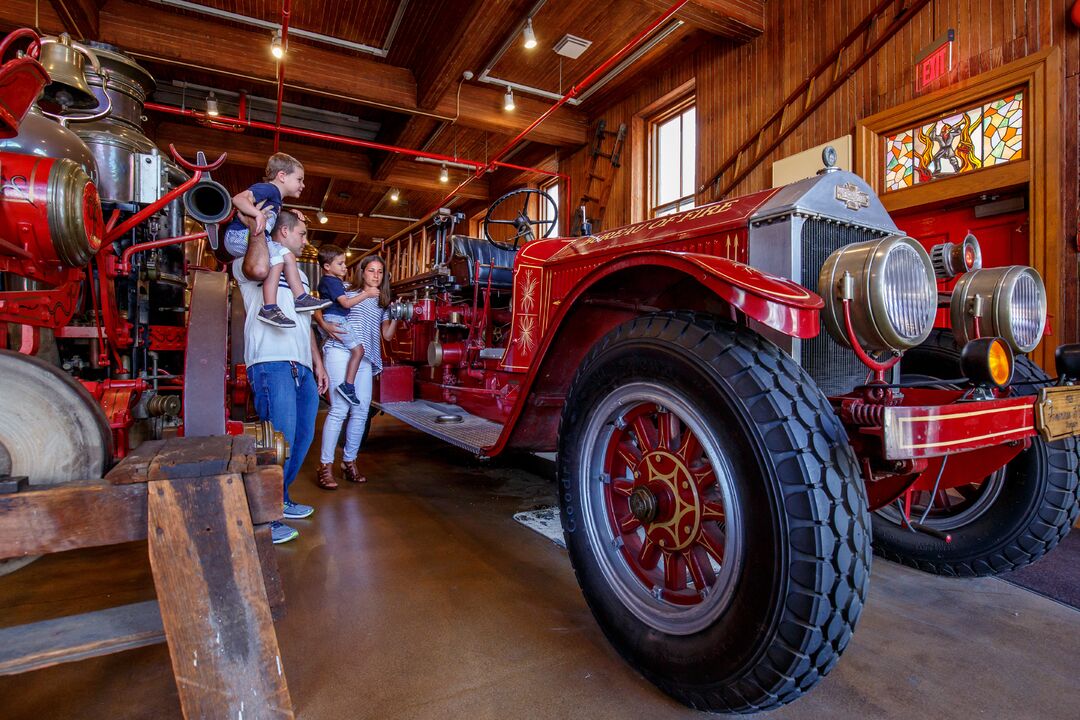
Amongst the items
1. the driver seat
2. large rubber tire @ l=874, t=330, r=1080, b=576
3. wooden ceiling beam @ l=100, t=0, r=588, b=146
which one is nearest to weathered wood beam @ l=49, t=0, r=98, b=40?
wooden ceiling beam @ l=100, t=0, r=588, b=146

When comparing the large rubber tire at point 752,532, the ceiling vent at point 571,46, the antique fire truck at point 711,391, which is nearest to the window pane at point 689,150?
the ceiling vent at point 571,46

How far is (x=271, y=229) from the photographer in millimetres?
2363

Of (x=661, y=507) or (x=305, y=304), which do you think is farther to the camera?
(x=305, y=304)

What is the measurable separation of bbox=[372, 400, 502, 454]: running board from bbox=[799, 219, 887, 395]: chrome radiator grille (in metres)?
1.35

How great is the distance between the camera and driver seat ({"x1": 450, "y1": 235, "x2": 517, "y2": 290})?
12.6 ft

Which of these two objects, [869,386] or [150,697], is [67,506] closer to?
[150,697]

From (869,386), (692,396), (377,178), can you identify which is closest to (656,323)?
(692,396)

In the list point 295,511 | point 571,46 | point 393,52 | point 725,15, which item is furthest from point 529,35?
point 295,511

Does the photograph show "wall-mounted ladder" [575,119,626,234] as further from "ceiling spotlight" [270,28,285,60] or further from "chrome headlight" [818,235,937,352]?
"chrome headlight" [818,235,937,352]

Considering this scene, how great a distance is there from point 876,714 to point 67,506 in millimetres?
1768

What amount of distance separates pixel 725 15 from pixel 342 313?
4.57 m

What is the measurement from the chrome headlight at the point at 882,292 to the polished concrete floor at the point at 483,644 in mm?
919

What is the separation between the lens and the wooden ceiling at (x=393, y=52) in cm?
527

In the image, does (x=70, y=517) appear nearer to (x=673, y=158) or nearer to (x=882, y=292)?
(x=882, y=292)
